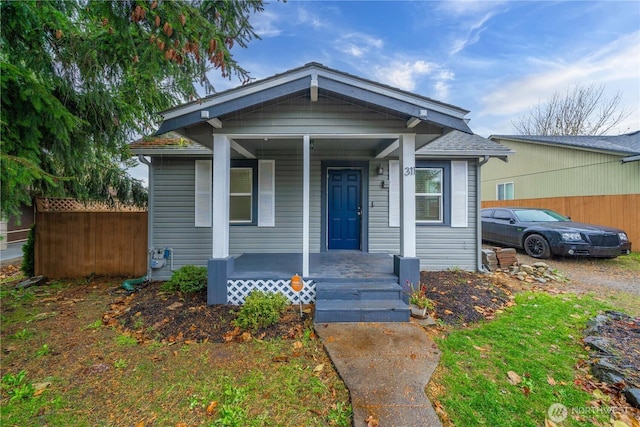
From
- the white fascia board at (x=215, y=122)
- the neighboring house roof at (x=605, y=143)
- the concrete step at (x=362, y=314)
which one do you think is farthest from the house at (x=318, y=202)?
the neighboring house roof at (x=605, y=143)

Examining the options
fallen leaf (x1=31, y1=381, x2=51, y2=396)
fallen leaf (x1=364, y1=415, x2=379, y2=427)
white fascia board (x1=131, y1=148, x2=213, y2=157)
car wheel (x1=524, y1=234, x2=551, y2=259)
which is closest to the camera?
fallen leaf (x1=364, y1=415, x2=379, y2=427)

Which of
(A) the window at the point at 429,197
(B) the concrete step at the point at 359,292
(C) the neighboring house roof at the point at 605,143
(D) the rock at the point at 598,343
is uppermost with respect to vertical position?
(C) the neighboring house roof at the point at 605,143

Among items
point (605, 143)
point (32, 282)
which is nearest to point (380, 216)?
point (32, 282)

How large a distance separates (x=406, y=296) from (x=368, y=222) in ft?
8.18

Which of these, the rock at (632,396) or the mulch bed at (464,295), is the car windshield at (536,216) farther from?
the rock at (632,396)

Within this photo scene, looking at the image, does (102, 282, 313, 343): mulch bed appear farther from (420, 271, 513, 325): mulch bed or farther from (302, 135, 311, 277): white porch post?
(420, 271, 513, 325): mulch bed

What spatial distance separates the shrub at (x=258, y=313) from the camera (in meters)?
3.52

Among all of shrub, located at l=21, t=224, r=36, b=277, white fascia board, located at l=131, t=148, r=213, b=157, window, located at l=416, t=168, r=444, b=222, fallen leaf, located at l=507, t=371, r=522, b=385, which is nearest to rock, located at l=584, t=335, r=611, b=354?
fallen leaf, located at l=507, t=371, r=522, b=385

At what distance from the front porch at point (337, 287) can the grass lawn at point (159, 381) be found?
2.27 ft

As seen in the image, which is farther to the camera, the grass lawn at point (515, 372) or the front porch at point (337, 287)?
the front porch at point (337, 287)

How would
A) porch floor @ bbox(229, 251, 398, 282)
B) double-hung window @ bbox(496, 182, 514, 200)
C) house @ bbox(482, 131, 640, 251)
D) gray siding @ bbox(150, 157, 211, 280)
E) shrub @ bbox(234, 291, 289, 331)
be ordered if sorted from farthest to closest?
double-hung window @ bbox(496, 182, 514, 200) < house @ bbox(482, 131, 640, 251) < gray siding @ bbox(150, 157, 211, 280) < porch floor @ bbox(229, 251, 398, 282) < shrub @ bbox(234, 291, 289, 331)

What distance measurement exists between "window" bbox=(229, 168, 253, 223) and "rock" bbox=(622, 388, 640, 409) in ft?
19.4

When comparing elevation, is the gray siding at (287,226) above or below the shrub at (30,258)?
above

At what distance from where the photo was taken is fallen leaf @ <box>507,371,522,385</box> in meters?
2.56
